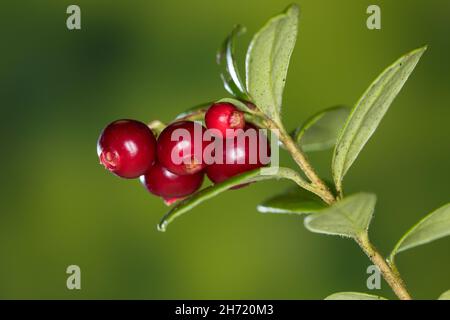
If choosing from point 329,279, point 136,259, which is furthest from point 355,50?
point 136,259

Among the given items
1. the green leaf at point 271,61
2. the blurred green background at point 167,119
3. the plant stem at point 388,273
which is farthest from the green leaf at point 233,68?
the blurred green background at point 167,119

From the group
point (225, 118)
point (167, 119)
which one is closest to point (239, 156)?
point (225, 118)

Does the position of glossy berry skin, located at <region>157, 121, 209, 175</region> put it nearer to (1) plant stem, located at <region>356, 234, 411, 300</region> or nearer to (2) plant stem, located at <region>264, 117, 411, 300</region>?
(2) plant stem, located at <region>264, 117, 411, 300</region>

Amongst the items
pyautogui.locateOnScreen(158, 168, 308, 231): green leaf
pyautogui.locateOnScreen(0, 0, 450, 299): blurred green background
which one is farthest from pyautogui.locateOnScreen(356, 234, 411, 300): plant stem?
pyautogui.locateOnScreen(0, 0, 450, 299): blurred green background

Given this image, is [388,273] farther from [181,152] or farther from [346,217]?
[181,152]

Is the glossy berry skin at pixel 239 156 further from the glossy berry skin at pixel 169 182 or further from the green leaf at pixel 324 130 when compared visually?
the green leaf at pixel 324 130
